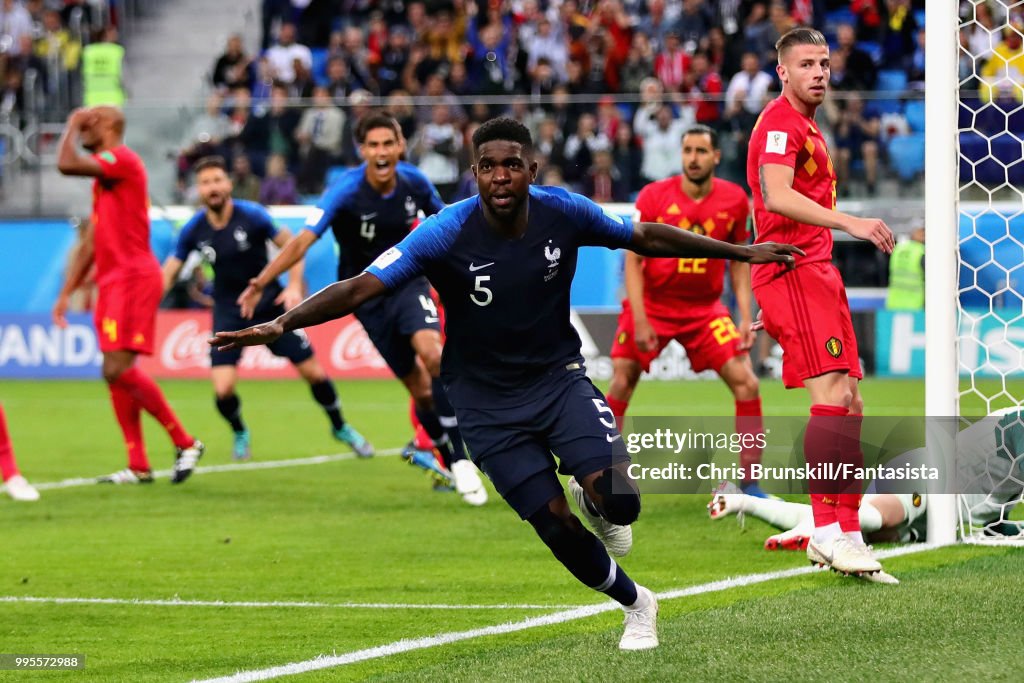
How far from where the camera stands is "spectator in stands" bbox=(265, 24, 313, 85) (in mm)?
25891

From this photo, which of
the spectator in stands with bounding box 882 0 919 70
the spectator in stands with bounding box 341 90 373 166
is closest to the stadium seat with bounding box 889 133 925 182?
the spectator in stands with bounding box 882 0 919 70

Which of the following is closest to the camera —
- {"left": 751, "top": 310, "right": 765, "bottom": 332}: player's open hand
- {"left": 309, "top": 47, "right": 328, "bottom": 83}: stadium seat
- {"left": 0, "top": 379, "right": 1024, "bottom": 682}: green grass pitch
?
{"left": 0, "top": 379, "right": 1024, "bottom": 682}: green grass pitch

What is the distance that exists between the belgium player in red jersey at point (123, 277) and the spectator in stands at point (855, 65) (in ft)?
41.0

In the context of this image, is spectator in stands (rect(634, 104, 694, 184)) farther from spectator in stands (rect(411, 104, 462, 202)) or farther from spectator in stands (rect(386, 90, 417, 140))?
spectator in stands (rect(386, 90, 417, 140))

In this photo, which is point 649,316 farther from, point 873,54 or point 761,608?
point 873,54

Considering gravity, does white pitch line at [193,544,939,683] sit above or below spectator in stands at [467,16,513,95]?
below

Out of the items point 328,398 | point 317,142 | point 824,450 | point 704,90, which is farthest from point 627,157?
point 824,450

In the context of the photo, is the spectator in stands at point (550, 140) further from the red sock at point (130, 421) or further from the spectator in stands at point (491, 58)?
the red sock at point (130, 421)

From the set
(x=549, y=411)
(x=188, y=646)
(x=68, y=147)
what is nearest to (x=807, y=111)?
(x=549, y=411)

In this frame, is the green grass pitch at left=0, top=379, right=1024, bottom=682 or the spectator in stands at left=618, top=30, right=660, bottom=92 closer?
the green grass pitch at left=0, top=379, right=1024, bottom=682

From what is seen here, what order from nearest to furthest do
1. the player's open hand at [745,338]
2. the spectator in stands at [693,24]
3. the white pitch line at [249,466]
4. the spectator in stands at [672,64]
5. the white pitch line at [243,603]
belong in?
1. the white pitch line at [243,603]
2. the player's open hand at [745,338]
3. the white pitch line at [249,466]
4. the spectator in stands at [672,64]
5. the spectator in stands at [693,24]

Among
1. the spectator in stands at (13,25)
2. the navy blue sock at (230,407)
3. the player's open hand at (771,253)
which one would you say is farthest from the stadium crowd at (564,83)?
the player's open hand at (771,253)

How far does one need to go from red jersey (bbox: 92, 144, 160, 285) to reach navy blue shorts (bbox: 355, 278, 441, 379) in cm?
202

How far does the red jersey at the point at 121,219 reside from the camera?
11.6 metres
